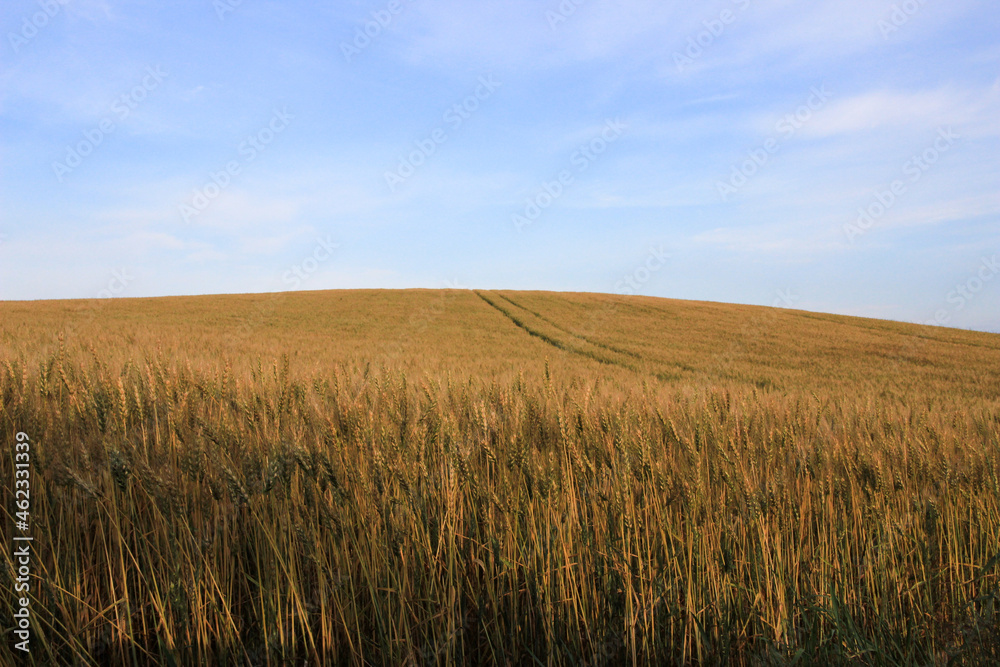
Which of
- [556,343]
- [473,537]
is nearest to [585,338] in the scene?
[556,343]

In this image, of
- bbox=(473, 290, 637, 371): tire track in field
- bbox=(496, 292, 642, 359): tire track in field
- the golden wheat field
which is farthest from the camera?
bbox=(496, 292, 642, 359): tire track in field

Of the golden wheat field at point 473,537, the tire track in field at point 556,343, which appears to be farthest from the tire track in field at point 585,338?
the golden wheat field at point 473,537

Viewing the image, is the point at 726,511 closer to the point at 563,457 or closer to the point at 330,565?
the point at 563,457

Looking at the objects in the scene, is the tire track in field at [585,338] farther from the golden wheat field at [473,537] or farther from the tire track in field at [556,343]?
the golden wheat field at [473,537]

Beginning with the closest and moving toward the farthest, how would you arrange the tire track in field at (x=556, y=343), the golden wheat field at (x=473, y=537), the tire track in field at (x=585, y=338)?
the golden wheat field at (x=473, y=537) < the tire track in field at (x=556, y=343) < the tire track in field at (x=585, y=338)

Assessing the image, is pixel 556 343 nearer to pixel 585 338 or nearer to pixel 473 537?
pixel 585 338

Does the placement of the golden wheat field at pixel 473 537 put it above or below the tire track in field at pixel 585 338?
below

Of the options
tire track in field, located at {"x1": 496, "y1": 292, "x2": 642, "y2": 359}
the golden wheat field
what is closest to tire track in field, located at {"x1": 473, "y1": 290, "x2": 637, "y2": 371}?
tire track in field, located at {"x1": 496, "y1": 292, "x2": 642, "y2": 359}

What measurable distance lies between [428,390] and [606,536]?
1458 mm

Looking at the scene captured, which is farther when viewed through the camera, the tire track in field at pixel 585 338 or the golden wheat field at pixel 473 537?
the tire track in field at pixel 585 338

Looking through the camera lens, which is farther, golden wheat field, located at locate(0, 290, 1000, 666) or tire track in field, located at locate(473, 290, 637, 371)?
tire track in field, located at locate(473, 290, 637, 371)

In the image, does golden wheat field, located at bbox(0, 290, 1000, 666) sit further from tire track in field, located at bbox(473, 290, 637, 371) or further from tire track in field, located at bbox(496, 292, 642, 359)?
tire track in field, located at bbox(496, 292, 642, 359)

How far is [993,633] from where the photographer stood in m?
1.34

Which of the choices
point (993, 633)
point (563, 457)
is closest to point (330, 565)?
point (563, 457)
